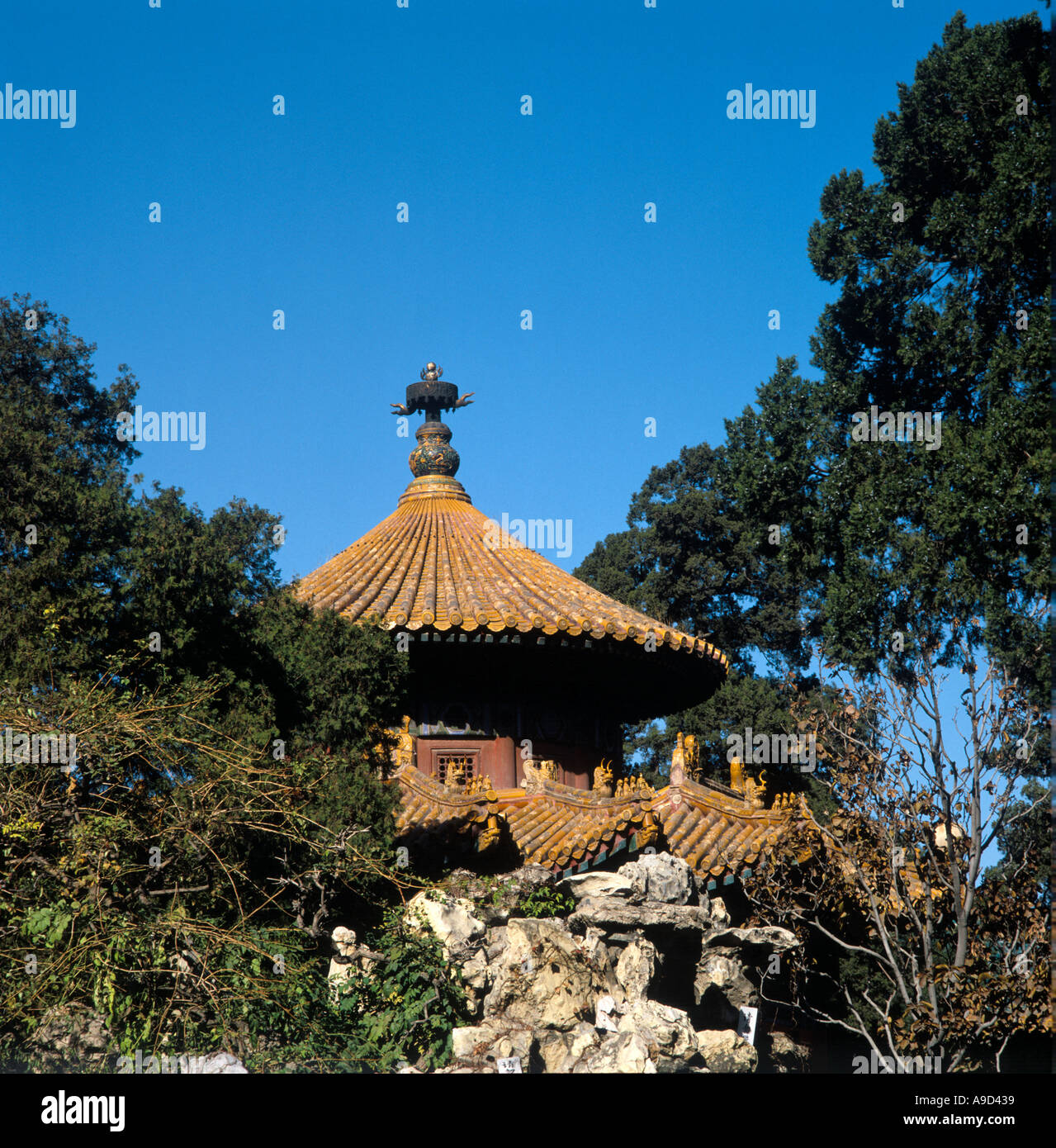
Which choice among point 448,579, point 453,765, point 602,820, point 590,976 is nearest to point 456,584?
point 448,579

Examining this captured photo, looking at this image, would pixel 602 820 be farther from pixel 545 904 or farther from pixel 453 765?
pixel 453 765

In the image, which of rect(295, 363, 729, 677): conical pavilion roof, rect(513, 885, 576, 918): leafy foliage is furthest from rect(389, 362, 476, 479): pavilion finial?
rect(513, 885, 576, 918): leafy foliage

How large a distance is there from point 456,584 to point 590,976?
4.73 meters

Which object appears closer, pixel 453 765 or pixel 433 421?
pixel 453 765

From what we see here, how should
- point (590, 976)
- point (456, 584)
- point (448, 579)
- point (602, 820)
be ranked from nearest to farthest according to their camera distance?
1. point (590, 976)
2. point (602, 820)
3. point (456, 584)
4. point (448, 579)

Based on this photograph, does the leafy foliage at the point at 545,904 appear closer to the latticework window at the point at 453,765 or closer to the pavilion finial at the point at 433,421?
the latticework window at the point at 453,765

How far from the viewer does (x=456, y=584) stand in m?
12.5

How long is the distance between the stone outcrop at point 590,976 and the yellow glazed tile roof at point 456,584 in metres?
2.51

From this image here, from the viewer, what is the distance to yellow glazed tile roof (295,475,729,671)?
Result: 11.2 metres

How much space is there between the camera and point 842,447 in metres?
14.8

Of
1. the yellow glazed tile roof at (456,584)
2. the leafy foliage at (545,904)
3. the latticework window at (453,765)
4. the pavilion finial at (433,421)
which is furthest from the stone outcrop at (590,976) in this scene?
the pavilion finial at (433,421)
